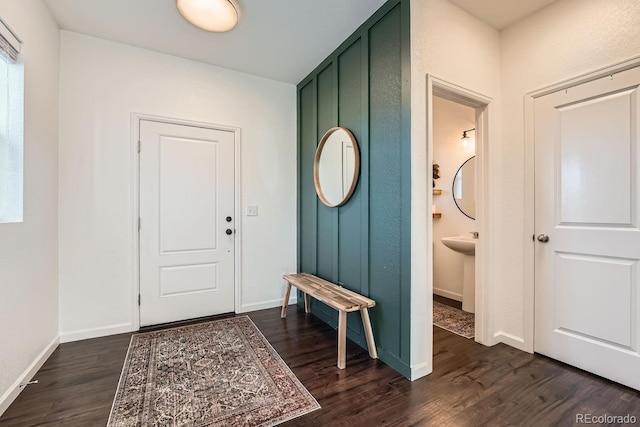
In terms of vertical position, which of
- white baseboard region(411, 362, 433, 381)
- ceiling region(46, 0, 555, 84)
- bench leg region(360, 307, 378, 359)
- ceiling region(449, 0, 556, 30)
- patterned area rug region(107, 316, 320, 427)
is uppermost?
ceiling region(46, 0, 555, 84)

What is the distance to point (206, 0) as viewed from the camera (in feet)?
6.68

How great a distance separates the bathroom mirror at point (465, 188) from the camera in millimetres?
3557

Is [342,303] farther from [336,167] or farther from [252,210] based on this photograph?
[252,210]

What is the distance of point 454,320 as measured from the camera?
116 inches

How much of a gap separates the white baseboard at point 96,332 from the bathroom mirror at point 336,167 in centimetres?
222

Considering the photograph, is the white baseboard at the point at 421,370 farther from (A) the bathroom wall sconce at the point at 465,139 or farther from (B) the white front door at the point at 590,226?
(A) the bathroom wall sconce at the point at 465,139

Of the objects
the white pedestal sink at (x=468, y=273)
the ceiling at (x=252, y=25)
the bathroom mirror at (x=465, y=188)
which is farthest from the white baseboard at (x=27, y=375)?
the bathroom mirror at (x=465, y=188)

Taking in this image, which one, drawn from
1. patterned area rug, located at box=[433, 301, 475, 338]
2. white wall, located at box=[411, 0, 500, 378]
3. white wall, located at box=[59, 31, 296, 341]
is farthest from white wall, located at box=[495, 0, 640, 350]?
white wall, located at box=[59, 31, 296, 341]

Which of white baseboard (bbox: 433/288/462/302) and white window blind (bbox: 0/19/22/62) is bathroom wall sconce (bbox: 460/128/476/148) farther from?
white window blind (bbox: 0/19/22/62)

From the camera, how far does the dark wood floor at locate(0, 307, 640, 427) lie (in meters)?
1.55

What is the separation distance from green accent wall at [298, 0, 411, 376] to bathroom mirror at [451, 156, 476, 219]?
6.13 feet

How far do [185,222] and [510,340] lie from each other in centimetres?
319

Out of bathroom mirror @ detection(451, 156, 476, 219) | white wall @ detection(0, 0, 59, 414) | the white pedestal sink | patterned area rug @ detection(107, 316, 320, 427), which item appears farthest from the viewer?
bathroom mirror @ detection(451, 156, 476, 219)

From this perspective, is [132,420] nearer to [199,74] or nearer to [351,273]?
[351,273]
